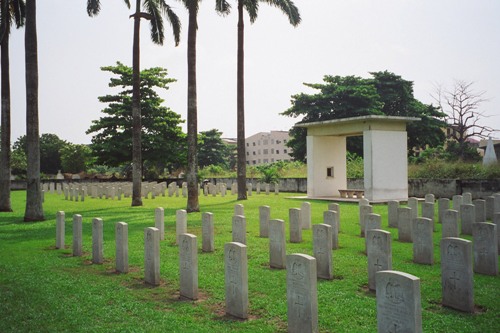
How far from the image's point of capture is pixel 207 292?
24.8 feet

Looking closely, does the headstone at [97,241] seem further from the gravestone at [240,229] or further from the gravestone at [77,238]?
the gravestone at [240,229]

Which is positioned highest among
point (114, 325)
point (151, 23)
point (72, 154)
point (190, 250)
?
point (151, 23)

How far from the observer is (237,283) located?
21.1 feet

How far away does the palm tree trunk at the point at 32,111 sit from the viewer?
17188 millimetres

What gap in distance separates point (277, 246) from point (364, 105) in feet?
107

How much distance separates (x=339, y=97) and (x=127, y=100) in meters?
18.6

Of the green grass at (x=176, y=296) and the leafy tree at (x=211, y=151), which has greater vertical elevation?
the leafy tree at (x=211, y=151)

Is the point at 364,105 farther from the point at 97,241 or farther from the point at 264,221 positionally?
the point at 97,241

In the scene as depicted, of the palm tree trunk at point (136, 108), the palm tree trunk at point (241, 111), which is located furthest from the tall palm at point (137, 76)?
the palm tree trunk at point (241, 111)

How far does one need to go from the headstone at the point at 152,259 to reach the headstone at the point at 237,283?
2.04 m

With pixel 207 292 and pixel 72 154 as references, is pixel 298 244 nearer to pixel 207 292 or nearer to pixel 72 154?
pixel 207 292

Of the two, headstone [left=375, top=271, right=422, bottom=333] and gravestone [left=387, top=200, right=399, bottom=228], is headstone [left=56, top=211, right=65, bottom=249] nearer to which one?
headstone [left=375, top=271, right=422, bottom=333]

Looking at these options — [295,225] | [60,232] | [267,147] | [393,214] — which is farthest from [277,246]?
[267,147]

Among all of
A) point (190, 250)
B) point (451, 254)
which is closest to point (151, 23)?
point (190, 250)
